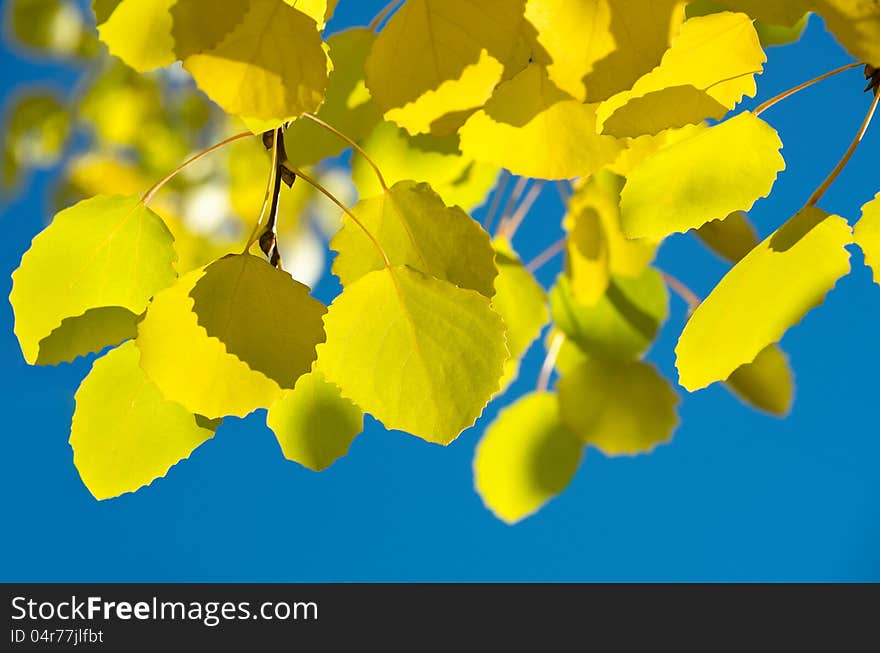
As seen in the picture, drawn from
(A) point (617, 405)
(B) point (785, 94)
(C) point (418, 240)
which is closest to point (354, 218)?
(C) point (418, 240)

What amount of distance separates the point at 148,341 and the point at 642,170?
136mm

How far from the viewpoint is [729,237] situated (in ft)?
1.23

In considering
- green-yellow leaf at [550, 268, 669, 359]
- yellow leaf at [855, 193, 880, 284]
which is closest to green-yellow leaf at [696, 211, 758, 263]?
green-yellow leaf at [550, 268, 669, 359]

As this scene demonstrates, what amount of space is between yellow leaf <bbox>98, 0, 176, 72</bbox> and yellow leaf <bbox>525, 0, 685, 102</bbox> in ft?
0.27

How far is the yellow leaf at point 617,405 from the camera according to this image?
1.49ft

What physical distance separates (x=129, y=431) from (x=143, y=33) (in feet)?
0.37

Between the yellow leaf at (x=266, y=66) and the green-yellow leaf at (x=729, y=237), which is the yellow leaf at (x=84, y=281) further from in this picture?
the green-yellow leaf at (x=729, y=237)

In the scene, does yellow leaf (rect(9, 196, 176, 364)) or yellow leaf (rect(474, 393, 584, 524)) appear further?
yellow leaf (rect(474, 393, 584, 524))

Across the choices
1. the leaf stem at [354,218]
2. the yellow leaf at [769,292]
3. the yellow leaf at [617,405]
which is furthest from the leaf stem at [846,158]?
the yellow leaf at [617,405]

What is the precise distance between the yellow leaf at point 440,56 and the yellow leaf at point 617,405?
0.85ft

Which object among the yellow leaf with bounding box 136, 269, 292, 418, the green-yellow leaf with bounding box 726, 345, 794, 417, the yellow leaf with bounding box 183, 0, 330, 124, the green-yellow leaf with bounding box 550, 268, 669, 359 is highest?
the green-yellow leaf with bounding box 550, 268, 669, 359

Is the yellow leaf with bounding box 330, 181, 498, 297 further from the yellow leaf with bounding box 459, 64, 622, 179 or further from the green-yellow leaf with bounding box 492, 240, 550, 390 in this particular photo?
the green-yellow leaf with bounding box 492, 240, 550, 390

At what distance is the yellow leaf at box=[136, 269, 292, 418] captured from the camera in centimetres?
21

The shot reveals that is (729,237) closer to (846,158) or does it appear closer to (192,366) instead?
(846,158)
